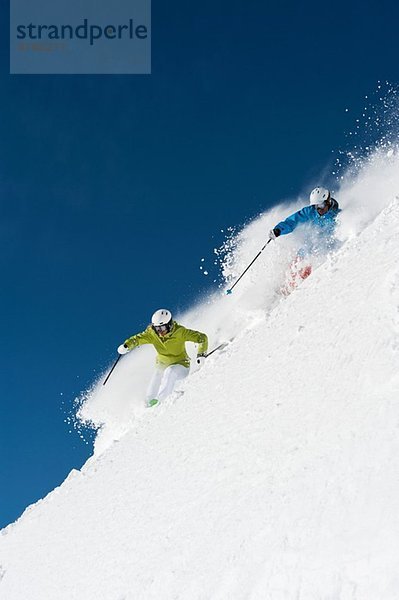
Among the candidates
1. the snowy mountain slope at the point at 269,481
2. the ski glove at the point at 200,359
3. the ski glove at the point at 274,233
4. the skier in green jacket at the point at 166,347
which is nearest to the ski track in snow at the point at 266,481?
the snowy mountain slope at the point at 269,481

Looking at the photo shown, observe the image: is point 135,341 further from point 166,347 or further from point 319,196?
point 319,196

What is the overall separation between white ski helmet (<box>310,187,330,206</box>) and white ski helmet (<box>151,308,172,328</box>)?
12.6 feet

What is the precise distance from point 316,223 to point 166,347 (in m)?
4.19

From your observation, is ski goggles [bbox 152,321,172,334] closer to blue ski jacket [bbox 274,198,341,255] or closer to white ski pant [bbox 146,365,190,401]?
white ski pant [bbox 146,365,190,401]

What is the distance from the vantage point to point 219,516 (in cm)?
476

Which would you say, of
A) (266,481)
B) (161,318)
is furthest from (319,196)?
(266,481)

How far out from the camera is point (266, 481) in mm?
4570

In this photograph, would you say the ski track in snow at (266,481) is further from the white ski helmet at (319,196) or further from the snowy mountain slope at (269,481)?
the white ski helmet at (319,196)

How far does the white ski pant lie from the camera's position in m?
12.3

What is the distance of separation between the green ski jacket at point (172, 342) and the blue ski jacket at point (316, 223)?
282cm

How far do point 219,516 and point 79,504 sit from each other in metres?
3.79

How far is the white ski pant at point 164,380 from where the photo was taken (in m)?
12.3

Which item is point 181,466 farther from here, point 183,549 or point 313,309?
point 313,309

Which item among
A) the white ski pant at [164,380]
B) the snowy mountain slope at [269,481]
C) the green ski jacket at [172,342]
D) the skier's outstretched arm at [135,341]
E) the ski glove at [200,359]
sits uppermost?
the skier's outstretched arm at [135,341]
